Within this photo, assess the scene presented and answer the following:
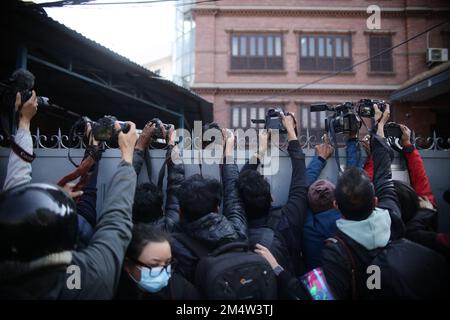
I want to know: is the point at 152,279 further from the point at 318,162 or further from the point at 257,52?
the point at 257,52

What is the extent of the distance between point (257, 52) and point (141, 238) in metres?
13.8

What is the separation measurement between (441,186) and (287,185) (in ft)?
4.40

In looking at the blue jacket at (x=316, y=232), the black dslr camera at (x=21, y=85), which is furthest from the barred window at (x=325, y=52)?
the black dslr camera at (x=21, y=85)

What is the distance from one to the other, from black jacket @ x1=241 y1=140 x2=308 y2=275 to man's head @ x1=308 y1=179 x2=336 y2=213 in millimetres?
46

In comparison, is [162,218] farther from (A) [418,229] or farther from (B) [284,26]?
(B) [284,26]

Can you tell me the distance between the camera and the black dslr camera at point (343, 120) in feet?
8.37

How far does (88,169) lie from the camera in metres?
2.38

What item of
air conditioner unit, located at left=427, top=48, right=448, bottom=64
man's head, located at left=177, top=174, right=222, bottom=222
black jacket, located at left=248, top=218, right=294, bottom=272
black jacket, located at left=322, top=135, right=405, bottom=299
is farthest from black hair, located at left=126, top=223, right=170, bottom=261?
air conditioner unit, located at left=427, top=48, right=448, bottom=64

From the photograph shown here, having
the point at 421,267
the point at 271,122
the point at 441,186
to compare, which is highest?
the point at 271,122

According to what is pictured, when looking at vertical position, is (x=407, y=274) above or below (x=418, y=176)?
below

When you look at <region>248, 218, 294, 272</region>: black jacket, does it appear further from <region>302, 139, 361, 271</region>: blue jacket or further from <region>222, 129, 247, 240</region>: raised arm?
<region>302, 139, 361, 271</region>: blue jacket

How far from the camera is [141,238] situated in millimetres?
1708

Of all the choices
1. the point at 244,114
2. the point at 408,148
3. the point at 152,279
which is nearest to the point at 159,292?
the point at 152,279

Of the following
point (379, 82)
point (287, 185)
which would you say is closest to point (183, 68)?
point (379, 82)
